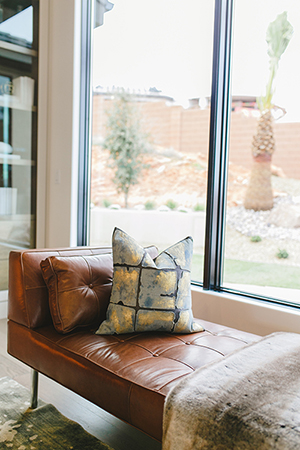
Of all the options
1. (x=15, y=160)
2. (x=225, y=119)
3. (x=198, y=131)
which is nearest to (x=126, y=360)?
(x=225, y=119)

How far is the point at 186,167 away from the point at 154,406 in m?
2.41

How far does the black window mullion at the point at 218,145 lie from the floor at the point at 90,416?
3.19ft

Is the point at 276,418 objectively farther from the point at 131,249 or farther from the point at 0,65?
the point at 0,65

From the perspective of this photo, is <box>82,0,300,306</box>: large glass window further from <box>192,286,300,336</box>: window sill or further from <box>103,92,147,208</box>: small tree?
<box>103,92,147,208</box>: small tree

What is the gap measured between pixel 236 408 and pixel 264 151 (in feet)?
6.31

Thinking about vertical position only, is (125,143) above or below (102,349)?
above

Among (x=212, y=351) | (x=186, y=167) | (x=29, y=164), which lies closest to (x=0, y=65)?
(x=29, y=164)

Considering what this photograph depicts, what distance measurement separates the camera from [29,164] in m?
3.26

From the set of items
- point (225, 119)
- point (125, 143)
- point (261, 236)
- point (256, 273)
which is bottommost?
point (256, 273)

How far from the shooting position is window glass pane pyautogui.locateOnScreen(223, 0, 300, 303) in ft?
7.38

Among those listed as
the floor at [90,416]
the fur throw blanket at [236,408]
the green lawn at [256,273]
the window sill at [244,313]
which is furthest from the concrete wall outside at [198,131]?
the floor at [90,416]

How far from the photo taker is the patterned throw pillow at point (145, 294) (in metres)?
1.63

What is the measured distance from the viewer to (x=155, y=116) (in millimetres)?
3914

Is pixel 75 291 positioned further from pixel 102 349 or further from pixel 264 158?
pixel 264 158
